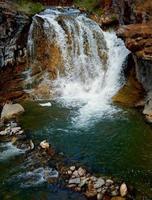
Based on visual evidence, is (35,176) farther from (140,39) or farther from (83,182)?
(140,39)

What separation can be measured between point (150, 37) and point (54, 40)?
6.95 meters

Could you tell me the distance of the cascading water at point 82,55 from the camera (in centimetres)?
2111

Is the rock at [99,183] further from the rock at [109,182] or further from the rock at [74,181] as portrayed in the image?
the rock at [74,181]

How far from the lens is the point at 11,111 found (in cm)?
1831

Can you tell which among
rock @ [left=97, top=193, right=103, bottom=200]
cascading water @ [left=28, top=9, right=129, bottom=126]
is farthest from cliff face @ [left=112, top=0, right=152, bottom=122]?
rock @ [left=97, top=193, right=103, bottom=200]

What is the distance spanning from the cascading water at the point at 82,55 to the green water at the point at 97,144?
106 inches

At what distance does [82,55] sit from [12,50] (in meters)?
3.93

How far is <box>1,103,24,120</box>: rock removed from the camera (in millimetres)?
18141

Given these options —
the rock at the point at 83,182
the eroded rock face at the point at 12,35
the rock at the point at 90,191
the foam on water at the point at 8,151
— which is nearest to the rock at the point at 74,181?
the rock at the point at 83,182

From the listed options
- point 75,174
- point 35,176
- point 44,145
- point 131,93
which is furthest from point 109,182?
point 131,93

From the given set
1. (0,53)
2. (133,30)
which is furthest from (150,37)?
(0,53)

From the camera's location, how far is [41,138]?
15734 millimetres

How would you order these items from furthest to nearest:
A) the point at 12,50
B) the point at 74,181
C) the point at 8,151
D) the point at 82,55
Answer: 1. the point at 82,55
2. the point at 12,50
3. the point at 8,151
4. the point at 74,181

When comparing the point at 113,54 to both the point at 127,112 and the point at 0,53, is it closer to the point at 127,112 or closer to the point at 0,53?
the point at 127,112
